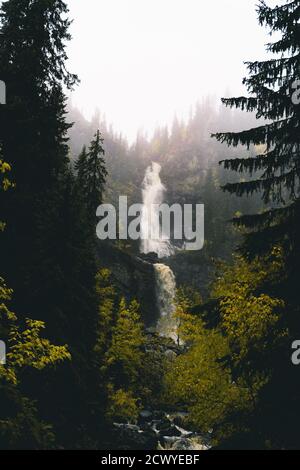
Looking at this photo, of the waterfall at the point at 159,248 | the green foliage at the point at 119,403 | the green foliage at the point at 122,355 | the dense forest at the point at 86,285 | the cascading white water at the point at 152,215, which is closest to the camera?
the dense forest at the point at 86,285

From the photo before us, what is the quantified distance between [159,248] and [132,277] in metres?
46.4

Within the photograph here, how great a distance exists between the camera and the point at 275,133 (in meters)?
11.6

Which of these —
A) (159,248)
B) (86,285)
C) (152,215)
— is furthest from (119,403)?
(152,215)

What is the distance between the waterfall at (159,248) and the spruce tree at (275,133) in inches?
366

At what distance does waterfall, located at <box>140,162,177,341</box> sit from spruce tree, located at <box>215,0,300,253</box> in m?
9.30

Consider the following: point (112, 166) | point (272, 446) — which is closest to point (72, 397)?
point (272, 446)

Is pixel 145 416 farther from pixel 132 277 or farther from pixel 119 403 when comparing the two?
pixel 132 277

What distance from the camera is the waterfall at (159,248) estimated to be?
6253 centimetres

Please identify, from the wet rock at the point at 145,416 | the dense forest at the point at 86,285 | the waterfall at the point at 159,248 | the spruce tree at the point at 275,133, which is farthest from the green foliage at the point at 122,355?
the spruce tree at the point at 275,133

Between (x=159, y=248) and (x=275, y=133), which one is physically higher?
(x=159, y=248)

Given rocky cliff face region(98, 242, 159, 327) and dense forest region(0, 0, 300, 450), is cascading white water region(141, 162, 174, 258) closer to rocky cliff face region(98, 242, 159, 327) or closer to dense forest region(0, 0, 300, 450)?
rocky cliff face region(98, 242, 159, 327)

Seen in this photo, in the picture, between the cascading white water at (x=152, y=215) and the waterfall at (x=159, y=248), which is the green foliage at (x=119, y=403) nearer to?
the waterfall at (x=159, y=248)

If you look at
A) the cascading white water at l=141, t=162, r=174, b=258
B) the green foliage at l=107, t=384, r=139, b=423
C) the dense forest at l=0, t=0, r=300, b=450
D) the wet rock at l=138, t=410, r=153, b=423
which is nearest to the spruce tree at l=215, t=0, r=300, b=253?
the dense forest at l=0, t=0, r=300, b=450

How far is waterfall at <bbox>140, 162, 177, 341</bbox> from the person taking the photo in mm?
62531
